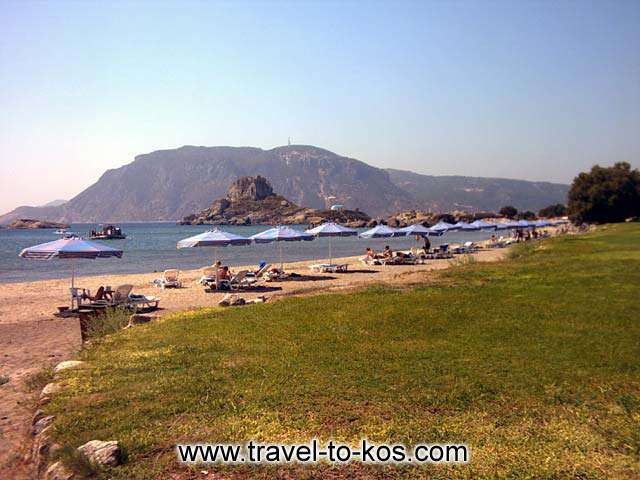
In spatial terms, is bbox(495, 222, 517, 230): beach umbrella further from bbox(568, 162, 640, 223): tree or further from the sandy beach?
bbox(568, 162, 640, 223): tree

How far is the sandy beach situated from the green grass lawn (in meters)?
0.65

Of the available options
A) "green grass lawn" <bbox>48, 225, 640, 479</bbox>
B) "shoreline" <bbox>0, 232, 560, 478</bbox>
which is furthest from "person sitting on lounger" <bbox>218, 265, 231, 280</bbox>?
"green grass lawn" <bbox>48, 225, 640, 479</bbox>

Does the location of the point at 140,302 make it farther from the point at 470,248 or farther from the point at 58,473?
the point at 470,248

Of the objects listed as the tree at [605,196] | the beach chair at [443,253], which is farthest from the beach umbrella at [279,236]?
the tree at [605,196]

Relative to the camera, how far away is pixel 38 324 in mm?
13062

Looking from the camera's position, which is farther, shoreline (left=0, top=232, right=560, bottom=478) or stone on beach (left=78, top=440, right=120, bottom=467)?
shoreline (left=0, top=232, right=560, bottom=478)

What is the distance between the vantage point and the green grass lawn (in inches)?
170

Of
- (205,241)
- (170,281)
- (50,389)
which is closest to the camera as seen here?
(50,389)

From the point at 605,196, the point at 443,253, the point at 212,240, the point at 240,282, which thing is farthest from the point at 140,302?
the point at 605,196

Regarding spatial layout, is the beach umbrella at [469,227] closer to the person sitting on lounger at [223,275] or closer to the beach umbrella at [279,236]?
the beach umbrella at [279,236]

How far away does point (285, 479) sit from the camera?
13.3 feet

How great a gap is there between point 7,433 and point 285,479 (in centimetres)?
369

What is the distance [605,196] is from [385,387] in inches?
2740

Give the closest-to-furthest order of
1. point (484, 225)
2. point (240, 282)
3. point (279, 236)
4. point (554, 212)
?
point (240, 282), point (279, 236), point (484, 225), point (554, 212)
